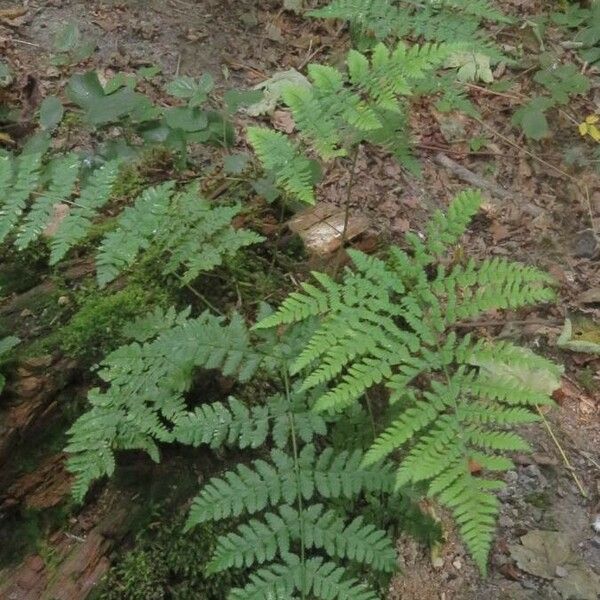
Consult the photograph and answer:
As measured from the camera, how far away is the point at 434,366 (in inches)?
84.5

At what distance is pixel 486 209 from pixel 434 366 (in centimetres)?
228

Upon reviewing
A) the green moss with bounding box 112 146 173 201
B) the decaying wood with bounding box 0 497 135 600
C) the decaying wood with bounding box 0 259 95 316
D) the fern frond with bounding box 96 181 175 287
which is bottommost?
the decaying wood with bounding box 0 497 135 600

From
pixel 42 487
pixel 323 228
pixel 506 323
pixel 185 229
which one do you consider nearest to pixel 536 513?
pixel 506 323

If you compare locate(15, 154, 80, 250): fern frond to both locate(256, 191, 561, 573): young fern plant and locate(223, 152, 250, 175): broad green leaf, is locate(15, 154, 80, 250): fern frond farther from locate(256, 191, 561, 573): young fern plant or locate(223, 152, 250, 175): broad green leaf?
locate(256, 191, 561, 573): young fern plant

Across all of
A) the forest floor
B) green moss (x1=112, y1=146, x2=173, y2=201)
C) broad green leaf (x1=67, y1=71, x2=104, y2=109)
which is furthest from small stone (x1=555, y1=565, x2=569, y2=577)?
broad green leaf (x1=67, y1=71, x2=104, y2=109)

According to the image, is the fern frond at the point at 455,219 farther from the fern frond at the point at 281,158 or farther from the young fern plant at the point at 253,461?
the young fern plant at the point at 253,461

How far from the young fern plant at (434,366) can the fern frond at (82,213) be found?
0.76m

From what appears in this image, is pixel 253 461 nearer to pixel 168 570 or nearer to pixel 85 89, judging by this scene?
pixel 168 570

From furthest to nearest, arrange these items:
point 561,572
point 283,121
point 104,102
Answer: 1. point 283,121
2. point 104,102
3. point 561,572

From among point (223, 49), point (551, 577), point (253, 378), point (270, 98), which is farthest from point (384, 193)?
point (551, 577)

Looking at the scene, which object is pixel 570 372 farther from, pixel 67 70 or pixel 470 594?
pixel 67 70

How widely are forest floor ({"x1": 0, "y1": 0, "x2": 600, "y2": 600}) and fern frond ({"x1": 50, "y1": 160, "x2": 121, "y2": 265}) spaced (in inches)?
16.7

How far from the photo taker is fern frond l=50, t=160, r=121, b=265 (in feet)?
7.75

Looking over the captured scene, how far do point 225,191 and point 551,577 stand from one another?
7.25 ft
